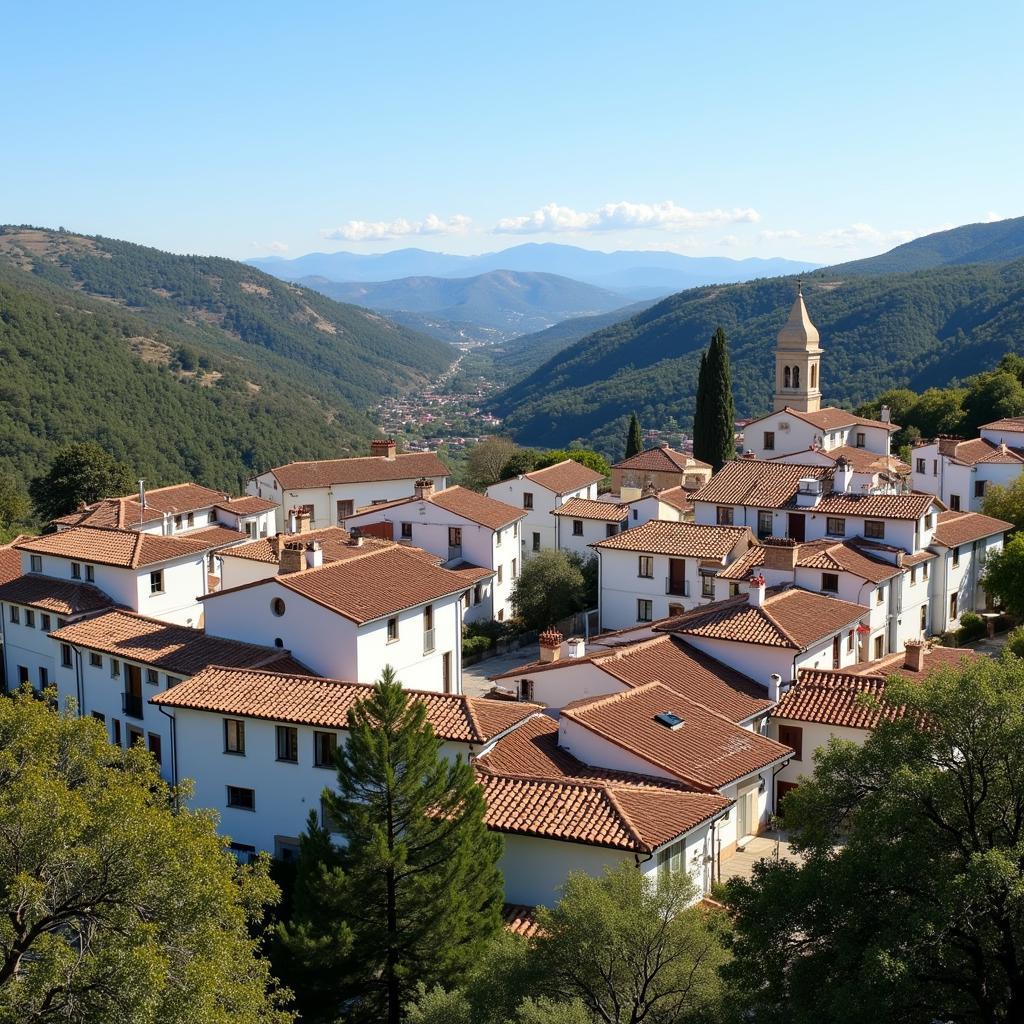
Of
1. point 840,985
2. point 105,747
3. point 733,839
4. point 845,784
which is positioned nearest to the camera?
point 840,985

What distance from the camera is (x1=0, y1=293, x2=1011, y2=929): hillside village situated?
2725 centimetres

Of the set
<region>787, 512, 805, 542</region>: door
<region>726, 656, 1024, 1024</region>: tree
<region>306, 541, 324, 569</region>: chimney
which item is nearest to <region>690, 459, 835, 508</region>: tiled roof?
<region>787, 512, 805, 542</region>: door

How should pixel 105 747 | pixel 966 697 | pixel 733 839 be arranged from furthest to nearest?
1. pixel 733 839
2. pixel 105 747
3. pixel 966 697

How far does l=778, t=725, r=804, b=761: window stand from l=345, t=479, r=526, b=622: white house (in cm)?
2203

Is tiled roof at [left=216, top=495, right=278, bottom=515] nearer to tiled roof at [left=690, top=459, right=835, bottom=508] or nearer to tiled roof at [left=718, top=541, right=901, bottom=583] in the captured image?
tiled roof at [left=690, top=459, right=835, bottom=508]

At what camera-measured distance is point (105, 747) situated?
64.7ft

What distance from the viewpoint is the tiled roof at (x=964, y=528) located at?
156 ft

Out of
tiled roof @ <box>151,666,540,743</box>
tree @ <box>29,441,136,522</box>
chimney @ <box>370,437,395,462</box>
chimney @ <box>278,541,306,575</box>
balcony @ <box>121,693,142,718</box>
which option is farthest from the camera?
chimney @ <box>370,437,395,462</box>

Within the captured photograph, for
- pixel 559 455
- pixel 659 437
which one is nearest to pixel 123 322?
pixel 659 437

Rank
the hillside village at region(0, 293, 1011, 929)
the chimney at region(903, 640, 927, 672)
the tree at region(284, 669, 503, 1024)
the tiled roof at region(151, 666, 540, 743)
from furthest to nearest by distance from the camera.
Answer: the chimney at region(903, 640, 927, 672), the tiled roof at region(151, 666, 540, 743), the hillside village at region(0, 293, 1011, 929), the tree at region(284, 669, 503, 1024)

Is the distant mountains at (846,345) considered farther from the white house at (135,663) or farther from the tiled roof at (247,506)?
the white house at (135,663)

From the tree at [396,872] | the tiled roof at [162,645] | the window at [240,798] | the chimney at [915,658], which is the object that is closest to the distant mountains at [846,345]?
the chimney at [915,658]

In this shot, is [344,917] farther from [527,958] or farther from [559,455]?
[559,455]

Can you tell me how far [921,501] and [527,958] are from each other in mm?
33147
